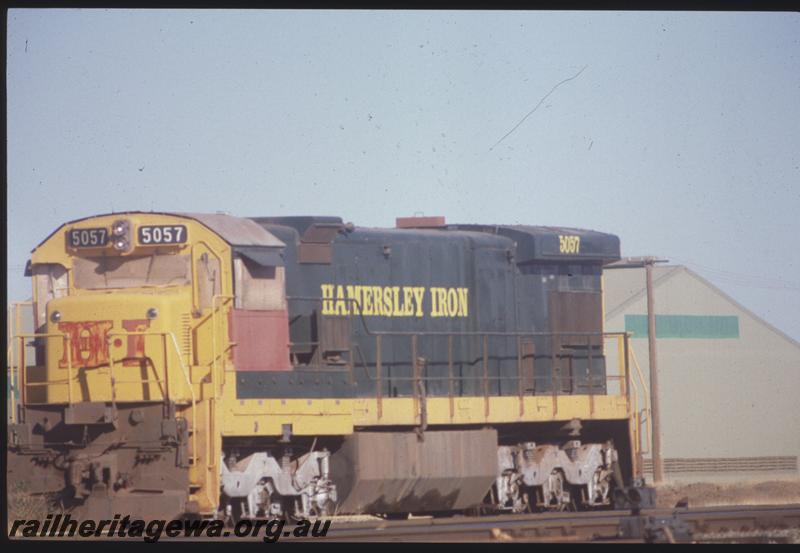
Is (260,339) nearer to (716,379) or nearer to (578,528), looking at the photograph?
(578,528)

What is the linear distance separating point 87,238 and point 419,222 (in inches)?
206

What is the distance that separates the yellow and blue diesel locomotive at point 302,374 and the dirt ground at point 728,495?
4.19 metres

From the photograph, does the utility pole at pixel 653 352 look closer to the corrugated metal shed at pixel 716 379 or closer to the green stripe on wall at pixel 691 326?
the corrugated metal shed at pixel 716 379

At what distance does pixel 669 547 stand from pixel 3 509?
5916 millimetres

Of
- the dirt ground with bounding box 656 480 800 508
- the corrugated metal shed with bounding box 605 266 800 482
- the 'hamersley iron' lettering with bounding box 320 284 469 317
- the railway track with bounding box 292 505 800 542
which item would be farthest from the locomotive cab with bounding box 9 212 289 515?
the corrugated metal shed with bounding box 605 266 800 482

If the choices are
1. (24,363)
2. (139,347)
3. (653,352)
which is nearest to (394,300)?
(139,347)

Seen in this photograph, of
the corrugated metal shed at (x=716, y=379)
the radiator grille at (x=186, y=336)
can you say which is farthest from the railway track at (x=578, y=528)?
the corrugated metal shed at (x=716, y=379)

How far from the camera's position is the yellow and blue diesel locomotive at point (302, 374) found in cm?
1529

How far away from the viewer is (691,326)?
140ft

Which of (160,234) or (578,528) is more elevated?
(160,234)

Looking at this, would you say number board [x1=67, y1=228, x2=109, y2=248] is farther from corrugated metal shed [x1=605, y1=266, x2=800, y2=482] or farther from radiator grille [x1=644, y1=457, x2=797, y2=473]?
corrugated metal shed [x1=605, y1=266, x2=800, y2=482]

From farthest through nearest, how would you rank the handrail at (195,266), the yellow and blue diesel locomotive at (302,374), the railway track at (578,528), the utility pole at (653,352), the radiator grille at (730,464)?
the radiator grille at (730,464) → the utility pole at (653,352) → the handrail at (195,266) → the yellow and blue diesel locomotive at (302,374) → the railway track at (578,528)

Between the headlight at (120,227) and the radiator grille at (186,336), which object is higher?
the headlight at (120,227)

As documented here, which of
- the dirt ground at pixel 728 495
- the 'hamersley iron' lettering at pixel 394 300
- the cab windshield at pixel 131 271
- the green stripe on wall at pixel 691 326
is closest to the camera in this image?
the cab windshield at pixel 131 271
